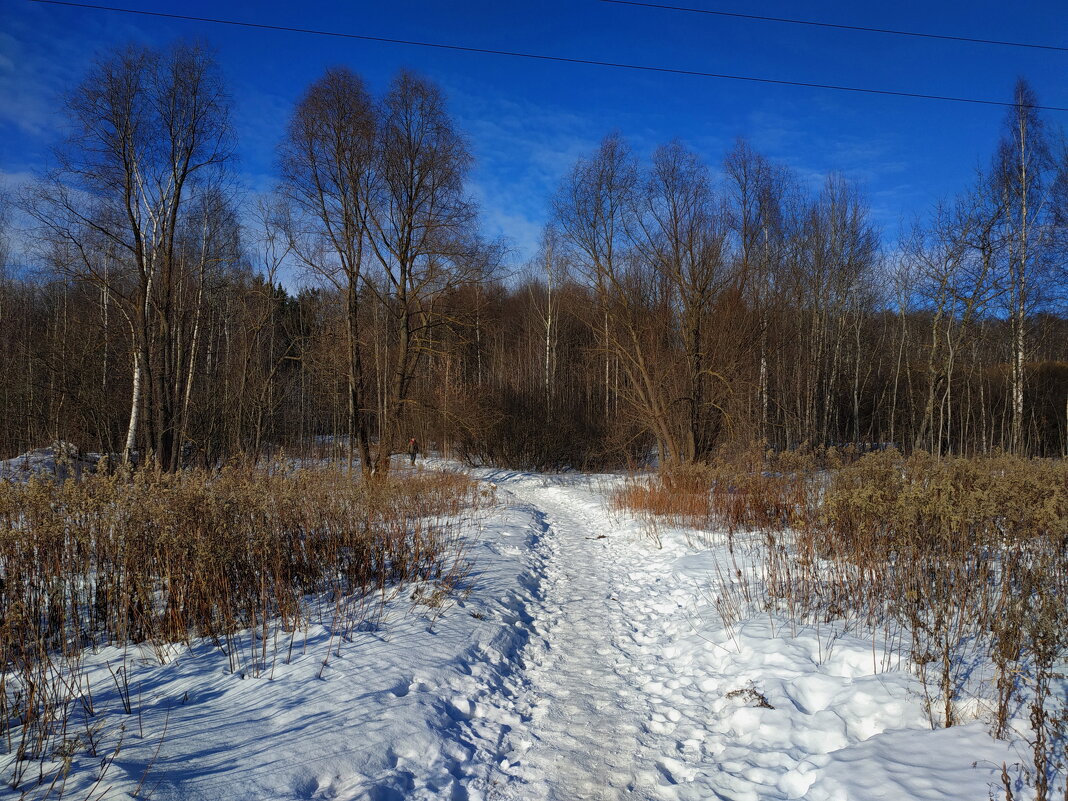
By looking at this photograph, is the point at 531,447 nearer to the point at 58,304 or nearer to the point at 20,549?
the point at 20,549

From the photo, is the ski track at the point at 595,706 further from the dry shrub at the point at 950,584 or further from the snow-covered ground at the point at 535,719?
the dry shrub at the point at 950,584

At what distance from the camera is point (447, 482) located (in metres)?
Answer: 14.1

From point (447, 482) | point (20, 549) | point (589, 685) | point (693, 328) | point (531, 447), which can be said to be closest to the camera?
point (589, 685)

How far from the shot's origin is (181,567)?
196 inches

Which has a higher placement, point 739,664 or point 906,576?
point 906,576

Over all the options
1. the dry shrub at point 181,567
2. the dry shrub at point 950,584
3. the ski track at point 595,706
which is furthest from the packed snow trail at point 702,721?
the dry shrub at point 181,567

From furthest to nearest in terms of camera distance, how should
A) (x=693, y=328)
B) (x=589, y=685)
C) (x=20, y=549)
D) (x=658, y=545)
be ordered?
1. (x=693, y=328)
2. (x=658, y=545)
3. (x=20, y=549)
4. (x=589, y=685)

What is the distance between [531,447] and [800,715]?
21668 mm

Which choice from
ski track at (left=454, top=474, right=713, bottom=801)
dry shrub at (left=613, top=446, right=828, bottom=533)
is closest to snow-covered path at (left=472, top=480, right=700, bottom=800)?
ski track at (left=454, top=474, right=713, bottom=801)

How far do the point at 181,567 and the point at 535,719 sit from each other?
11.4ft

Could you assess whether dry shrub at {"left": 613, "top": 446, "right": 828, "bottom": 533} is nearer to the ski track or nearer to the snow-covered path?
the snow-covered path

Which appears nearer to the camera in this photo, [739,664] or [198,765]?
[198,765]

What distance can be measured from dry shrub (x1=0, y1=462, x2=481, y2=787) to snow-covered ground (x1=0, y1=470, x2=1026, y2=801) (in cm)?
29

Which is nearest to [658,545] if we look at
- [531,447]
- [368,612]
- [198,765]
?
[368,612]
